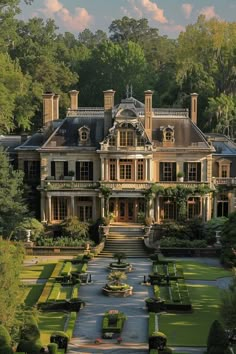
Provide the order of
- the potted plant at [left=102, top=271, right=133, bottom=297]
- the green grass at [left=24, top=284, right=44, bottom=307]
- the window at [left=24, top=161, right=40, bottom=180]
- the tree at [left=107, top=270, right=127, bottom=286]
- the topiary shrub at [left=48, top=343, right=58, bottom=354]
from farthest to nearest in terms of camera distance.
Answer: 1. the window at [left=24, top=161, right=40, bottom=180]
2. the tree at [left=107, top=270, right=127, bottom=286]
3. the potted plant at [left=102, top=271, right=133, bottom=297]
4. the green grass at [left=24, top=284, right=44, bottom=307]
5. the topiary shrub at [left=48, top=343, right=58, bottom=354]

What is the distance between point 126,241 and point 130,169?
19.5 ft

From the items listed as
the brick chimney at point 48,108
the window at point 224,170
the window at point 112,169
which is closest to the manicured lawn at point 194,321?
the window at point 112,169

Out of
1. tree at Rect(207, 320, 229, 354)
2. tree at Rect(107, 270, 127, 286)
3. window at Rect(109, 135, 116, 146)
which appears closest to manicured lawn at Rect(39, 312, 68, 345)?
tree at Rect(107, 270, 127, 286)

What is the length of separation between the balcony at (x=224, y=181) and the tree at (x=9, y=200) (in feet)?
48.3

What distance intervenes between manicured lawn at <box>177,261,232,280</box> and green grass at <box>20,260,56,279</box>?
8297 mm

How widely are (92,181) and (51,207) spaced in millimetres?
3692

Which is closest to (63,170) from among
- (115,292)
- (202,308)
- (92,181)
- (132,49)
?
(92,181)

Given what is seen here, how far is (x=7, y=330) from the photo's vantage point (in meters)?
26.0

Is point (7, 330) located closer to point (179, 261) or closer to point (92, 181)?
point (179, 261)

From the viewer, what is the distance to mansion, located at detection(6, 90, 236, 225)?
5247 cm

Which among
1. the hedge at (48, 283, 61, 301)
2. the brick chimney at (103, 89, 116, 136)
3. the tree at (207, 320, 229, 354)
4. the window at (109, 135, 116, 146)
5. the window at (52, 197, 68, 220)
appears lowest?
the hedge at (48, 283, 61, 301)

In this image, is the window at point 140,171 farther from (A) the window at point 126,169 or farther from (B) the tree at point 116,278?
(B) the tree at point 116,278

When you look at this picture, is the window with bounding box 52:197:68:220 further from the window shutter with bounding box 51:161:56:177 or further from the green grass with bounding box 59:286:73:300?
the green grass with bounding box 59:286:73:300

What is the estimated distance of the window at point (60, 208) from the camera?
175 ft
